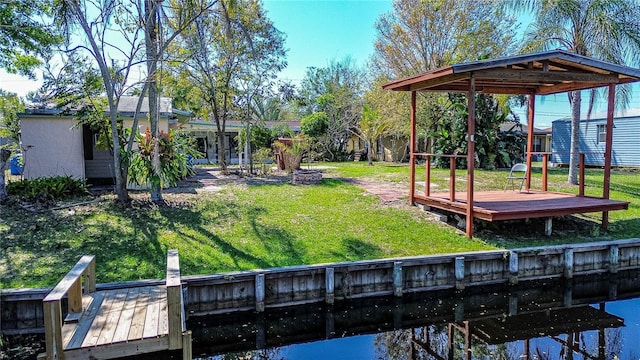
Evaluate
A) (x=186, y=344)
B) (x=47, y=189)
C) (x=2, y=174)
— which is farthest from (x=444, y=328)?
(x=2, y=174)

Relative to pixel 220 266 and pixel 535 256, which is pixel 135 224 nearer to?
pixel 220 266

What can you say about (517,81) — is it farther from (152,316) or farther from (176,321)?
(152,316)

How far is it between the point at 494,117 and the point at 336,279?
44.2 feet

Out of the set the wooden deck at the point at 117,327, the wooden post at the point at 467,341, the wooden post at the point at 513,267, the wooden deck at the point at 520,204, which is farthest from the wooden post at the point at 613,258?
the wooden deck at the point at 117,327

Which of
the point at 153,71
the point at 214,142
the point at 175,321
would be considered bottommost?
the point at 175,321

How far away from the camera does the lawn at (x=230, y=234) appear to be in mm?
6000

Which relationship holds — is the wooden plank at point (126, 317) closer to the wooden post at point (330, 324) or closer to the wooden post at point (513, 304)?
the wooden post at point (330, 324)

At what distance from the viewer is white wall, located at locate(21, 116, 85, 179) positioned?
1054 centimetres

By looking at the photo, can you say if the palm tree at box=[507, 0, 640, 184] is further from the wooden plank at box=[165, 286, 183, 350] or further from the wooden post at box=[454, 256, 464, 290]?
the wooden plank at box=[165, 286, 183, 350]

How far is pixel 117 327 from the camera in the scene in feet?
13.1

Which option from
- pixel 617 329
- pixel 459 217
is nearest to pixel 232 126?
pixel 459 217

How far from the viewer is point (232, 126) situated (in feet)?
76.2

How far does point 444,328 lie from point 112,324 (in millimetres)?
3917

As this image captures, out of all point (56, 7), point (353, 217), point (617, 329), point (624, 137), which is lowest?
point (617, 329)
